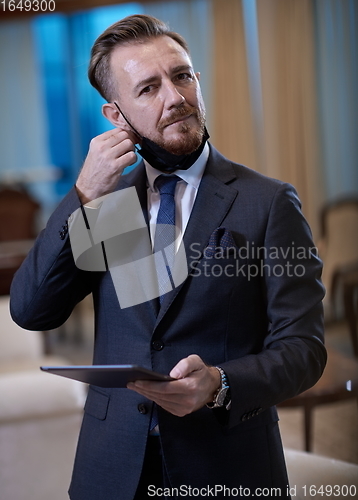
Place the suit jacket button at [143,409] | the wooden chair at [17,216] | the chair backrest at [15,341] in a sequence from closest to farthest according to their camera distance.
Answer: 1. the suit jacket button at [143,409]
2. the chair backrest at [15,341]
3. the wooden chair at [17,216]

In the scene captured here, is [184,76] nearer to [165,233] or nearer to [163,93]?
[163,93]

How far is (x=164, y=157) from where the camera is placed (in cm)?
110

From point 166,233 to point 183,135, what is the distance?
0.18 metres

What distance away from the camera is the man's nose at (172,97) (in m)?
1.06

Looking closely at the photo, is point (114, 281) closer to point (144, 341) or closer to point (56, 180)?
point (144, 341)

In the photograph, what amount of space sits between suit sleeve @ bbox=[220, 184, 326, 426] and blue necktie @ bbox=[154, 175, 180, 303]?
0.55 feet

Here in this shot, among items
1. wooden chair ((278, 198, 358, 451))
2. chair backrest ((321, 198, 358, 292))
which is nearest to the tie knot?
wooden chair ((278, 198, 358, 451))

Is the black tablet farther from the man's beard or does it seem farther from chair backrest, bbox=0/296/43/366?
chair backrest, bbox=0/296/43/366

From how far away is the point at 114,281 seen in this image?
110cm

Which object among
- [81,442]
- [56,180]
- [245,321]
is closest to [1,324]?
[81,442]

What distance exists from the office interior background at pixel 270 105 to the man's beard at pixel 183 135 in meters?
0.76

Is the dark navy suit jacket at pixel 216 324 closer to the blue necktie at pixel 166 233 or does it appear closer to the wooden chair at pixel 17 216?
the blue necktie at pixel 166 233

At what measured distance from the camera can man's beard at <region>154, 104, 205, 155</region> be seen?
3.54 feet

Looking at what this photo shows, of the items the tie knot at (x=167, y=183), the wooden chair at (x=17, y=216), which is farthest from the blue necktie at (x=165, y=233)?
the wooden chair at (x=17, y=216)
